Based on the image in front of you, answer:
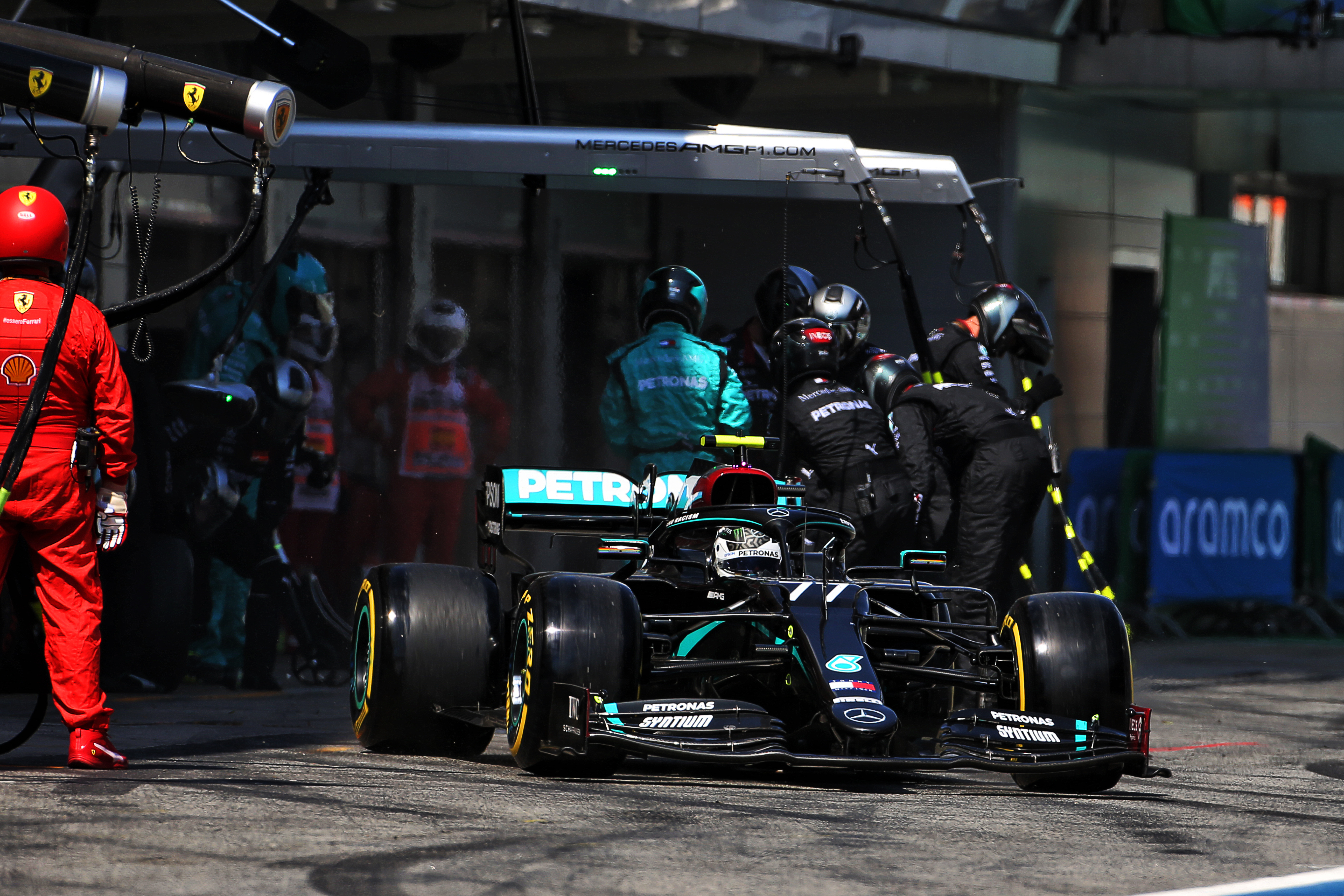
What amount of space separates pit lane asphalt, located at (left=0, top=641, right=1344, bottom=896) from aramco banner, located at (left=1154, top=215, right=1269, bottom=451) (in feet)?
24.2

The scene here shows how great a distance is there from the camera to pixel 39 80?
623 cm

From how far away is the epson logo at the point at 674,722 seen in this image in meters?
6.18

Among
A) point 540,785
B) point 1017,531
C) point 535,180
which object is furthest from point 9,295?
point 1017,531

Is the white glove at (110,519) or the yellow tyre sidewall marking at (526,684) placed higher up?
the white glove at (110,519)

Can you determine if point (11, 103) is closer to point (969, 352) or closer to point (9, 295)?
point (9, 295)

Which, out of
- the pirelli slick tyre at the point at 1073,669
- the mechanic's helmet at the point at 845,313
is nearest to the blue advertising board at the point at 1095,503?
the mechanic's helmet at the point at 845,313

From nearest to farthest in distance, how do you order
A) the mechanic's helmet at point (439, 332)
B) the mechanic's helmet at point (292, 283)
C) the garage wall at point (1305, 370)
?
the mechanic's helmet at point (292, 283) < the mechanic's helmet at point (439, 332) < the garage wall at point (1305, 370)

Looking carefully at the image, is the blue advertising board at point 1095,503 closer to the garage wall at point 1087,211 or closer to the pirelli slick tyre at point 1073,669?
the garage wall at point 1087,211

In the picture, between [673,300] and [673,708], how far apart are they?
5.40 metres

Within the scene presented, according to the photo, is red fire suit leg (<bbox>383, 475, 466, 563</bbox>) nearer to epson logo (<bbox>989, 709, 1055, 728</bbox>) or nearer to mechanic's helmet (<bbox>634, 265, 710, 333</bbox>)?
mechanic's helmet (<bbox>634, 265, 710, 333</bbox>)

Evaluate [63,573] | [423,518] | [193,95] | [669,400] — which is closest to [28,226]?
[193,95]

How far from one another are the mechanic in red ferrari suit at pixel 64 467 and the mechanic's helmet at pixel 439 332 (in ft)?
15.5

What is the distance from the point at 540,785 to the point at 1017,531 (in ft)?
15.6

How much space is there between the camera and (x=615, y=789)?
620 cm
